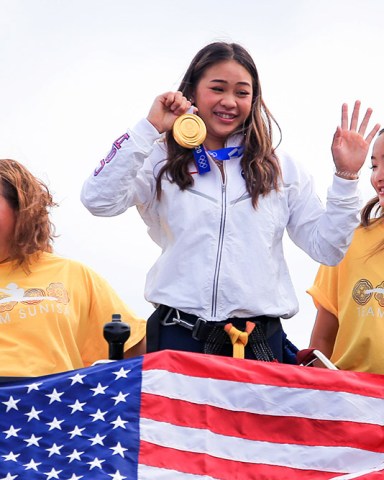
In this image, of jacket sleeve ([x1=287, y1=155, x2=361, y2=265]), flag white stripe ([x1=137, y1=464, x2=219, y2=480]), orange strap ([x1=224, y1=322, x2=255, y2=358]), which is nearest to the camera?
flag white stripe ([x1=137, y1=464, x2=219, y2=480])

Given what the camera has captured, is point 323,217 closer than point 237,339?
No

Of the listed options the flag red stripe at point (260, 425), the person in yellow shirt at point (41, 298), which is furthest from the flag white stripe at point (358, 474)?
the person in yellow shirt at point (41, 298)

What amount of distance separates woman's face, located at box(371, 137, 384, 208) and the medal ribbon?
0.92m

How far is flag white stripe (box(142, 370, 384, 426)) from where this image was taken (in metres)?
4.71

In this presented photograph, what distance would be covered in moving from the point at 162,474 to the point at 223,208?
1.61 metres

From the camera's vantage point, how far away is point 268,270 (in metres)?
5.33

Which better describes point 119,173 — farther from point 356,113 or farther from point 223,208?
point 356,113

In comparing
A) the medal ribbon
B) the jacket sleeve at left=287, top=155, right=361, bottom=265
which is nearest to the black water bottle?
the medal ribbon

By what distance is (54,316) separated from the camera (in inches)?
222

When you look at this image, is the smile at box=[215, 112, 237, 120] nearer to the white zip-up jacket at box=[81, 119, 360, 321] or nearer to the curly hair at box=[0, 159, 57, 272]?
the white zip-up jacket at box=[81, 119, 360, 321]

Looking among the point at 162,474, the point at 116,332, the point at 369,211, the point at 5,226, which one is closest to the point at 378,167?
the point at 369,211

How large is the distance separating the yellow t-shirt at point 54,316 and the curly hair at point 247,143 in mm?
826

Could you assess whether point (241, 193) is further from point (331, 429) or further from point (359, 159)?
point (331, 429)

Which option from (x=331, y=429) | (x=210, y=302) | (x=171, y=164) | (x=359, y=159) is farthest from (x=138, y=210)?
(x=331, y=429)
